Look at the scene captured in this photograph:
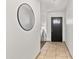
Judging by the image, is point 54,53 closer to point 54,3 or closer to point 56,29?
point 54,3

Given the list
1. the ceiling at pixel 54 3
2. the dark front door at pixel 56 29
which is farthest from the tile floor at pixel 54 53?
the dark front door at pixel 56 29

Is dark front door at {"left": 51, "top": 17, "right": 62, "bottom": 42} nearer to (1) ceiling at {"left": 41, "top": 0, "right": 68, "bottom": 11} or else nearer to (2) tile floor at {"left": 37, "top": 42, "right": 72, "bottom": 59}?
(1) ceiling at {"left": 41, "top": 0, "right": 68, "bottom": 11}

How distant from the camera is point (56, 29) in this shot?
9.45 metres

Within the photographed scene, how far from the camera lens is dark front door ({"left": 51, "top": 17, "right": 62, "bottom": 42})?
943cm

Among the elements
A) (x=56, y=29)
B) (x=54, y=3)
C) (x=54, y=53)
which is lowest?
(x=54, y=53)

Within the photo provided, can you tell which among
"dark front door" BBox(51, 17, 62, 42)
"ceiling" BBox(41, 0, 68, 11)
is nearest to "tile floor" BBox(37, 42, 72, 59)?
"ceiling" BBox(41, 0, 68, 11)

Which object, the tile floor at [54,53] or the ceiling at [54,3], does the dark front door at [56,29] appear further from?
the tile floor at [54,53]

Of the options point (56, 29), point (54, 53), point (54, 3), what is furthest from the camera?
point (56, 29)

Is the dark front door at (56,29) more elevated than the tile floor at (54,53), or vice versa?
the dark front door at (56,29)

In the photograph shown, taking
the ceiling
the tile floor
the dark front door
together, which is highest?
the ceiling

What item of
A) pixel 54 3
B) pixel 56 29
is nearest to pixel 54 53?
pixel 54 3

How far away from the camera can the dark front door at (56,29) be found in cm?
943
